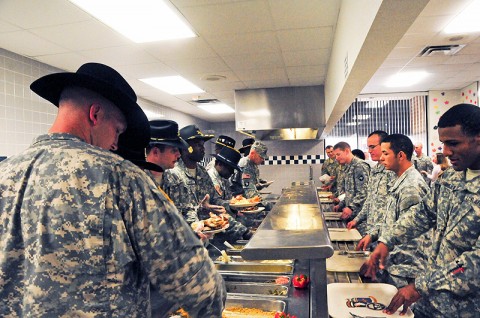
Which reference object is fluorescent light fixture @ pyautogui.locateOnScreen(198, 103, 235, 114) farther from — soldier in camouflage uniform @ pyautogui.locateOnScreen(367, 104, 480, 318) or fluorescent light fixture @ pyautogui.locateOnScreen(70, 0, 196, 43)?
soldier in camouflage uniform @ pyautogui.locateOnScreen(367, 104, 480, 318)

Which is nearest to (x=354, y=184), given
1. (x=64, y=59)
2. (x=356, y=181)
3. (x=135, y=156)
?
(x=356, y=181)

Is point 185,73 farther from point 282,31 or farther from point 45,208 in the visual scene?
point 45,208

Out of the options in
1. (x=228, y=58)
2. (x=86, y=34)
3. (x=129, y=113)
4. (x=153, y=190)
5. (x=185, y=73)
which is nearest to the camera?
(x=153, y=190)

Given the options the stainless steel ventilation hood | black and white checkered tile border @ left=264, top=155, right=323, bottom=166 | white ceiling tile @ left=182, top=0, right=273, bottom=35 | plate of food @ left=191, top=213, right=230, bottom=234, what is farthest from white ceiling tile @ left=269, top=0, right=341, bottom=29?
black and white checkered tile border @ left=264, top=155, right=323, bottom=166

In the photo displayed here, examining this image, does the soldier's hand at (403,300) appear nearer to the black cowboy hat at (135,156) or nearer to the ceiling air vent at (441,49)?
the black cowboy hat at (135,156)

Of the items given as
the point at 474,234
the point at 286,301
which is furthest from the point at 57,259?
the point at 474,234

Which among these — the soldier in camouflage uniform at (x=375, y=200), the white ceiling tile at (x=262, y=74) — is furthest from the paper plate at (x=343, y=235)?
the white ceiling tile at (x=262, y=74)

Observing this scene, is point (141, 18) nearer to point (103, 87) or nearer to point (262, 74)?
point (103, 87)

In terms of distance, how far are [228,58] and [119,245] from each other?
390 cm

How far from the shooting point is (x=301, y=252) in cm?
121

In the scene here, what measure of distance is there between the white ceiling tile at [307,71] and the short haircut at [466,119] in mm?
3422

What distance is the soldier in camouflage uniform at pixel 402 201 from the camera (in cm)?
226

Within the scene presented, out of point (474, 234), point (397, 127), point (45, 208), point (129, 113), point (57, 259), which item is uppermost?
point (397, 127)

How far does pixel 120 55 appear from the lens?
423 centimetres
